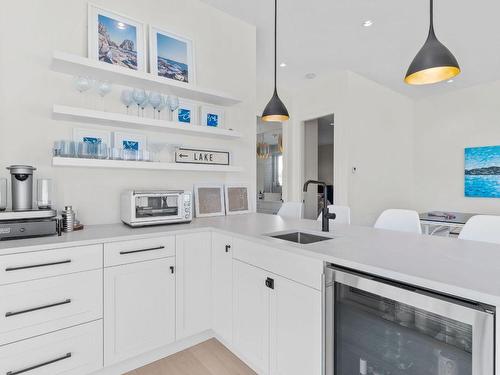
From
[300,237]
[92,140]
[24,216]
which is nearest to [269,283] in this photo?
[300,237]

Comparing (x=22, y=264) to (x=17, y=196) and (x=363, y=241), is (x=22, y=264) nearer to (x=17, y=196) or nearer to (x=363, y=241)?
(x=17, y=196)

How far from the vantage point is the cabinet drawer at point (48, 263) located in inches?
55.3

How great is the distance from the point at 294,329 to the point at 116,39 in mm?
2515

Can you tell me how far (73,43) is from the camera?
214 centimetres

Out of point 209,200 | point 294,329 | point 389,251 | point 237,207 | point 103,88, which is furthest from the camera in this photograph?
point 237,207

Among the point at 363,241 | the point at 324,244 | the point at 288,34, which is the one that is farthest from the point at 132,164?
the point at 288,34

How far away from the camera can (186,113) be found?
2725 millimetres

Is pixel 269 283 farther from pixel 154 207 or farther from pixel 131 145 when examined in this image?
pixel 131 145

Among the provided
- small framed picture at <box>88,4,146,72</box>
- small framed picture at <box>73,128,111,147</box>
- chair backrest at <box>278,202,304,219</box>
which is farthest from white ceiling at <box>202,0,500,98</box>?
chair backrest at <box>278,202,304,219</box>

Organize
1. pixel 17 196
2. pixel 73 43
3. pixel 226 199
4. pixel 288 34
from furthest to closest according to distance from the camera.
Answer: pixel 288 34 < pixel 226 199 < pixel 73 43 < pixel 17 196

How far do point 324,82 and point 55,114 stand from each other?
13.0ft

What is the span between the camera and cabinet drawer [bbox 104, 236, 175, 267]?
172 cm

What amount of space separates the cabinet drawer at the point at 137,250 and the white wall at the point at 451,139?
534cm

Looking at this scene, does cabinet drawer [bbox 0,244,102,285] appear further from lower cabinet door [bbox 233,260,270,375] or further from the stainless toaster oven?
lower cabinet door [bbox 233,260,270,375]
